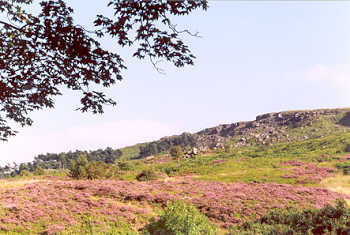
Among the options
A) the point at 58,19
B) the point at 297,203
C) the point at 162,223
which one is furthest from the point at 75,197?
the point at 297,203

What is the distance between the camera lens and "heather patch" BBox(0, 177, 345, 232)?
1415cm

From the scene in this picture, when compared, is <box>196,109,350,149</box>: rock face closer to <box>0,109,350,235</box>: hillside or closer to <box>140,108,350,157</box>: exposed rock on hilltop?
<box>140,108,350,157</box>: exposed rock on hilltop

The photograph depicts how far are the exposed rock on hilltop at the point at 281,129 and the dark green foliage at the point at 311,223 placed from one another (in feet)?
247

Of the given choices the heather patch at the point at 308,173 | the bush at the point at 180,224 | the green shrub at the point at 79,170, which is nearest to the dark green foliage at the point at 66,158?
the green shrub at the point at 79,170

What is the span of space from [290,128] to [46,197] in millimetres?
102037

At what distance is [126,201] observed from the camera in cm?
1777

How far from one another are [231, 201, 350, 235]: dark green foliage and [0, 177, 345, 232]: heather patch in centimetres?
468

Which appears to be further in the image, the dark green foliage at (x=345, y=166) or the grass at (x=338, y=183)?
the dark green foliage at (x=345, y=166)

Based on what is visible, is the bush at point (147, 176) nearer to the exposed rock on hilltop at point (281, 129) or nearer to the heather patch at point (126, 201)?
the heather patch at point (126, 201)

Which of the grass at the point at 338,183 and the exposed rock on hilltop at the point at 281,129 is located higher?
the exposed rock on hilltop at the point at 281,129

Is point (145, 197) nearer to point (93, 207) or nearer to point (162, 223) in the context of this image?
point (93, 207)

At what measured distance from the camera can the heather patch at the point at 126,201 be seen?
1415cm

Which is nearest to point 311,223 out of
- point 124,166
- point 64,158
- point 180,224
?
point 180,224

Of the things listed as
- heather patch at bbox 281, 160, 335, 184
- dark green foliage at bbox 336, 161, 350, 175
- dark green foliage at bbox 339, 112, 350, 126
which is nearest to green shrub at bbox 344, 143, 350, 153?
dark green foliage at bbox 336, 161, 350, 175
